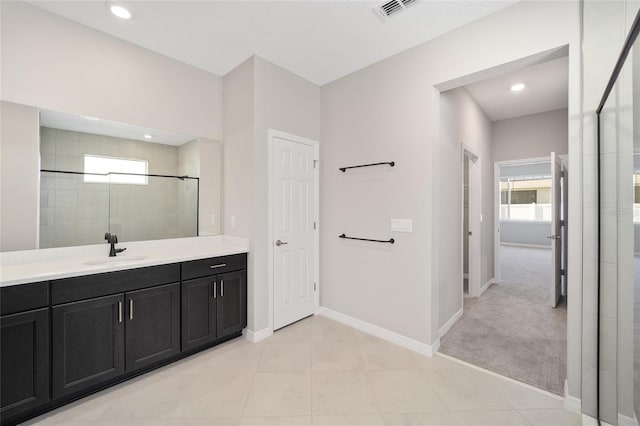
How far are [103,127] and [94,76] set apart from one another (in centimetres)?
43

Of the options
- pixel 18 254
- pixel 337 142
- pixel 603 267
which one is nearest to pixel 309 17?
pixel 337 142

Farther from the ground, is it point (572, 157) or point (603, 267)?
point (572, 157)

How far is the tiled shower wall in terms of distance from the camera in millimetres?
2111

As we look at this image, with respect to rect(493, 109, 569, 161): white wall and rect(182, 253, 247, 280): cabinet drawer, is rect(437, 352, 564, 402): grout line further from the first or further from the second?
rect(493, 109, 569, 161): white wall

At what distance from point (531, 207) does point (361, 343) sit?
Answer: 31.0 ft

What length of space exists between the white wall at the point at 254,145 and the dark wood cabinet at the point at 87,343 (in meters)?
1.12

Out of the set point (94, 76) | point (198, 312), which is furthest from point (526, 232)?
point (94, 76)

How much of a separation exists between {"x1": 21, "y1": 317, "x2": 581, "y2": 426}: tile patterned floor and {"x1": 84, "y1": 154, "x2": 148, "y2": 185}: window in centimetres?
174

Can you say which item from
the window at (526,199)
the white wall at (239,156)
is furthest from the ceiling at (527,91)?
the window at (526,199)

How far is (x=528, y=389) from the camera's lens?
196 cm

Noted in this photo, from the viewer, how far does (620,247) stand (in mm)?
1404

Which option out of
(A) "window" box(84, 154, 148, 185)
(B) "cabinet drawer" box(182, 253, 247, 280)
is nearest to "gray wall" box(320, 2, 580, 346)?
(B) "cabinet drawer" box(182, 253, 247, 280)

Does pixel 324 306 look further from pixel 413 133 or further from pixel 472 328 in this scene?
pixel 413 133

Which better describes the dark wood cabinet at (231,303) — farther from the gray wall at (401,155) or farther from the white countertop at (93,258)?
the gray wall at (401,155)
